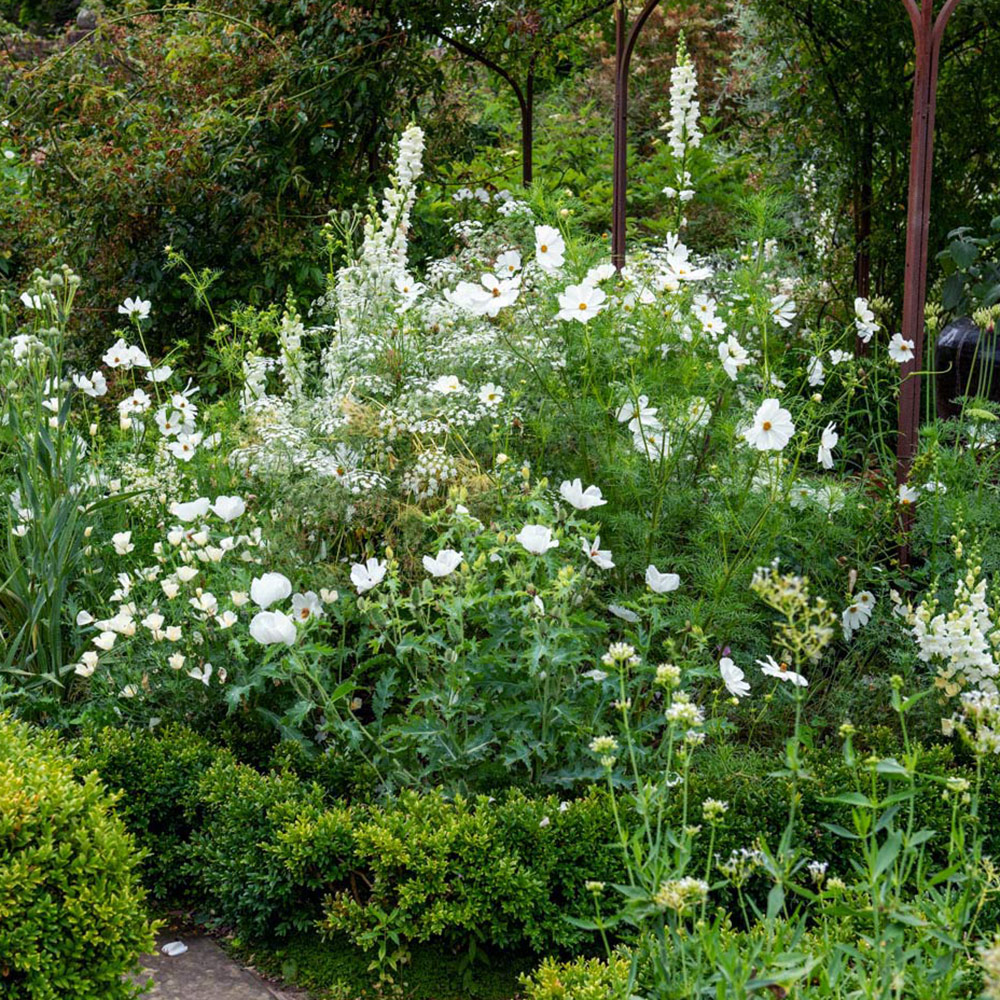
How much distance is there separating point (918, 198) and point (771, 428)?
1.23 meters

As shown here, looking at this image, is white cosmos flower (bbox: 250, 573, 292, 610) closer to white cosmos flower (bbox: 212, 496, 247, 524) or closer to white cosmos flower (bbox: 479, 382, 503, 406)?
white cosmos flower (bbox: 212, 496, 247, 524)

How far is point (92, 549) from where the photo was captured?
11.5 feet

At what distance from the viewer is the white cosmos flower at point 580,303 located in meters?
3.11

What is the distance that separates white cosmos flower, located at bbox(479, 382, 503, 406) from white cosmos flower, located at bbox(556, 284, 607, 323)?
35cm

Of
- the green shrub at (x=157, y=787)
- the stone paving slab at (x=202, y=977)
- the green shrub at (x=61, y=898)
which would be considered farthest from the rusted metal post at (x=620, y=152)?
the green shrub at (x=61, y=898)

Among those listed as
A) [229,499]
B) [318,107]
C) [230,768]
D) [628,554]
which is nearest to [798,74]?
[318,107]

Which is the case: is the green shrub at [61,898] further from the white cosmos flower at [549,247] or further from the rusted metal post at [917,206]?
the rusted metal post at [917,206]

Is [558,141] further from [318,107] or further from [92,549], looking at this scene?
[92,549]

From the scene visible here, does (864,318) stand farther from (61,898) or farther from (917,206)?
(61,898)

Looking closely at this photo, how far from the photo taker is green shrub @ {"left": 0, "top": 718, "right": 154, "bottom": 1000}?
6.94 feet

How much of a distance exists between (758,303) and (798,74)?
361 centimetres

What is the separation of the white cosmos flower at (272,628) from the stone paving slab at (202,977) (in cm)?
68

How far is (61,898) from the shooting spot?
2184 mm

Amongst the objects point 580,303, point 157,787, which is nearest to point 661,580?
point 580,303
